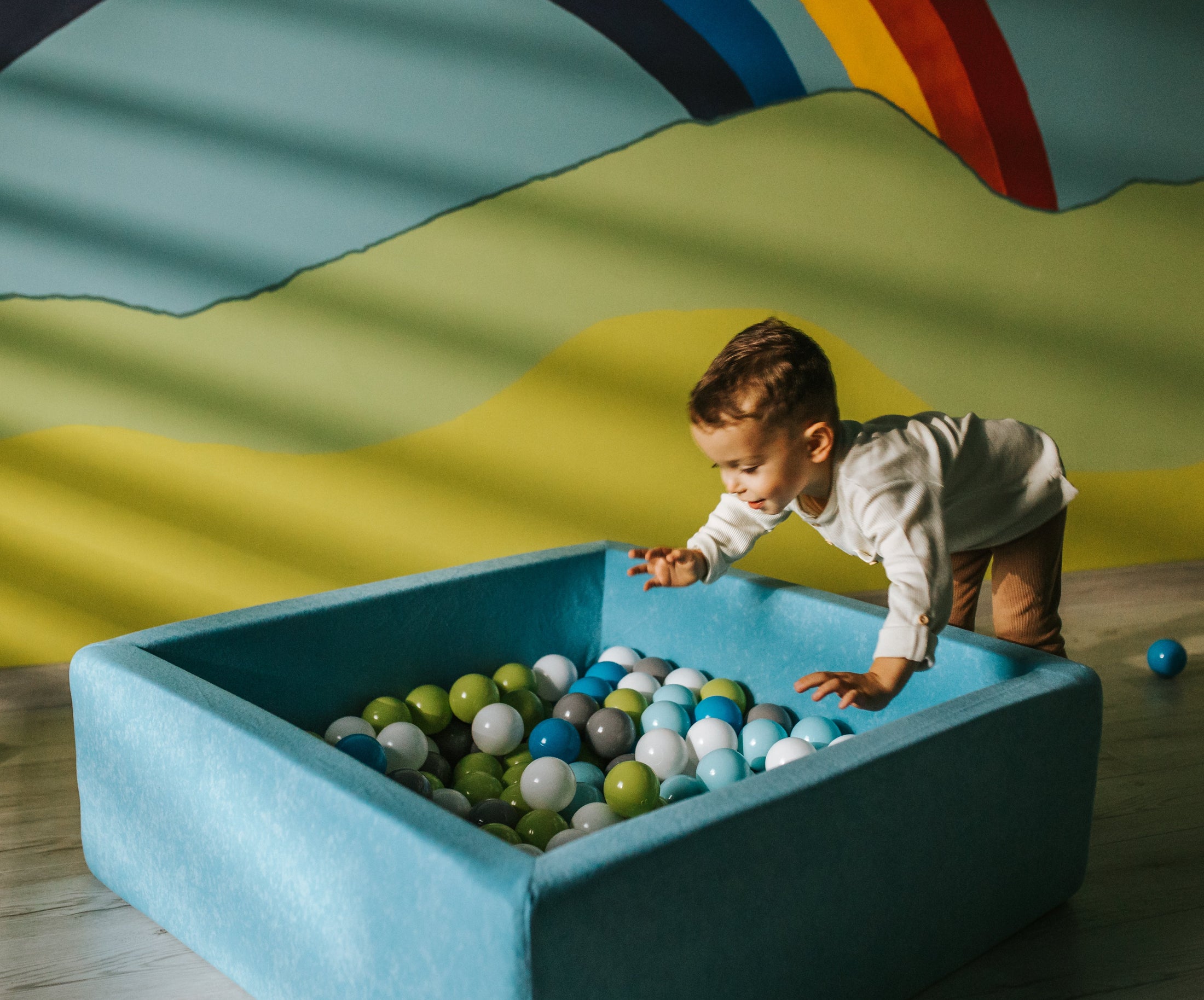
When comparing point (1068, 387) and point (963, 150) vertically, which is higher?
point (963, 150)

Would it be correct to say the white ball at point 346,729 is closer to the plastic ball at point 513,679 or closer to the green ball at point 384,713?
the green ball at point 384,713

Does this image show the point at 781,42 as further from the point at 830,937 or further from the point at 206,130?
the point at 830,937

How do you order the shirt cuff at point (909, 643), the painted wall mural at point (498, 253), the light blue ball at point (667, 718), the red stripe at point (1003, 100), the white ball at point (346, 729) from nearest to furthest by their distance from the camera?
the shirt cuff at point (909, 643)
the white ball at point (346, 729)
the light blue ball at point (667, 718)
the painted wall mural at point (498, 253)
the red stripe at point (1003, 100)

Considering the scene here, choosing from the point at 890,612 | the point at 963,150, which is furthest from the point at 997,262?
Answer: the point at 890,612

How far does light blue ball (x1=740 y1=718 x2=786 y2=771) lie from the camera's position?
1645mm

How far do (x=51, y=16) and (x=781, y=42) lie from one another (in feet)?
5.12

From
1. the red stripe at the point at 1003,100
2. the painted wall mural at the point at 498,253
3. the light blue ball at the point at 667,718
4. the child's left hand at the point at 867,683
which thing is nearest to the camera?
the child's left hand at the point at 867,683

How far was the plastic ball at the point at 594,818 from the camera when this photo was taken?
1.46 m

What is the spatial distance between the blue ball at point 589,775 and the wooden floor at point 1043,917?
0.53 m

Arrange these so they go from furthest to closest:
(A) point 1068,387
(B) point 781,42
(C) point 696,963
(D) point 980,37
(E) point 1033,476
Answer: (A) point 1068,387
(D) point 980,37
(B) point 781,42
(E) point 1033,476
(C) point 696,963

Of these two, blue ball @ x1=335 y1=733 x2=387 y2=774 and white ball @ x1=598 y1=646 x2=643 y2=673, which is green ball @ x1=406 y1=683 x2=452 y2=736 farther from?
white ball @ x1=598 y1=646 x2=643 y2=673

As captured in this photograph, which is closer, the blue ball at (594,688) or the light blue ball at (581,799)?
the light blue ball at (581,799)

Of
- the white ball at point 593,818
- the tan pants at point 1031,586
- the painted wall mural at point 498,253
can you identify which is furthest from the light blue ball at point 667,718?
the painted wall mural at point 498,253

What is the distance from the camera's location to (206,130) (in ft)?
7.50
